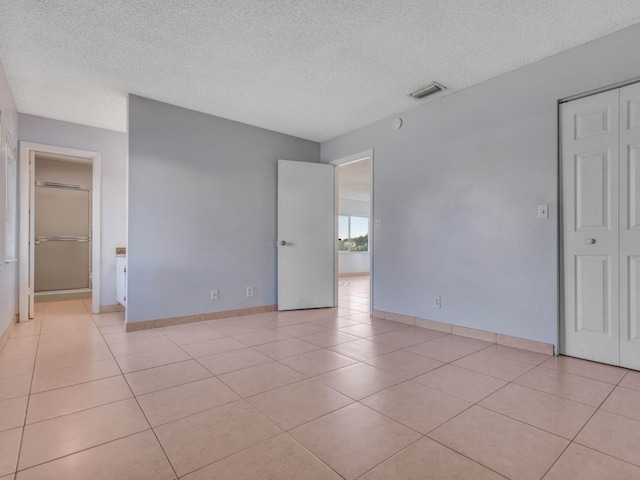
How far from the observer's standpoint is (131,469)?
134 centimetres

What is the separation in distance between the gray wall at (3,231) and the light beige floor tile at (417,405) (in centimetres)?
337

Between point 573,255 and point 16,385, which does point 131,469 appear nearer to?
point 16,385

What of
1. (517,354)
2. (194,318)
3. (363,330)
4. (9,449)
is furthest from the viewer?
(194,318)

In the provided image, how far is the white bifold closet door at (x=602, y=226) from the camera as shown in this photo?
2439 mm

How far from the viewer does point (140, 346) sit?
3.01m

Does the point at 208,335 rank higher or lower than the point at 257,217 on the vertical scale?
lower

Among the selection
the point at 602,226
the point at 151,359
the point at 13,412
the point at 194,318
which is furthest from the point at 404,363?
the point at 194,318

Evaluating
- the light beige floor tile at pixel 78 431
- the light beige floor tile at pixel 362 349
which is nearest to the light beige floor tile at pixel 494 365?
the light beige floor tile at pixel 362 349

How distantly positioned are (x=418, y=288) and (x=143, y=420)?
2.93 meters

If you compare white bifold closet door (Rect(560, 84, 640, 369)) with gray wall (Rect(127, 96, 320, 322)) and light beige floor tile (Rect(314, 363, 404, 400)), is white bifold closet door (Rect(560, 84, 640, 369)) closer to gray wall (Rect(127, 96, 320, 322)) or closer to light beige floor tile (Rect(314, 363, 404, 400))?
light beige floor tile (Rect(314, 363, 404, 400))

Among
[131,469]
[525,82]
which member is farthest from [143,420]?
[525,82]

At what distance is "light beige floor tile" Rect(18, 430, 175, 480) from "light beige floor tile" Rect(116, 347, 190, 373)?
3.41ft

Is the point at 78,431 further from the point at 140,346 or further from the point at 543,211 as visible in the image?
the point at 543,211

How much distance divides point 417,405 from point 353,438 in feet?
1.67
